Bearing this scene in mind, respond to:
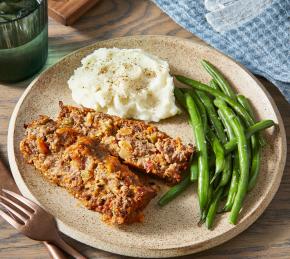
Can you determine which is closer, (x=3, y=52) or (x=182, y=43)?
(x=3, y=52)

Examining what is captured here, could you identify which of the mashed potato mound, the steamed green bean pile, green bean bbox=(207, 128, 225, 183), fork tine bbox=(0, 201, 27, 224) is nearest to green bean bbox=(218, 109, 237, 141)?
the steamed green bean pile

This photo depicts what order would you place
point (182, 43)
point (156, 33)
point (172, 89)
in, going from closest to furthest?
point (172, 89) → point (182, 43) → point (156, 33)

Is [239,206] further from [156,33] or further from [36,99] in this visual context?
[156,33]

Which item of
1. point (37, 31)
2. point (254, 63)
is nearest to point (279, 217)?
point (254, 63)

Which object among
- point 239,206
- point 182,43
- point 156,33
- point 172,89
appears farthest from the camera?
point 156,33

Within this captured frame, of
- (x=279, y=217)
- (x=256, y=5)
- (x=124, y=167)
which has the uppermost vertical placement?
(x=256, y=5)

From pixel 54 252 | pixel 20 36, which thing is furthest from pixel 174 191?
pixel 20 36

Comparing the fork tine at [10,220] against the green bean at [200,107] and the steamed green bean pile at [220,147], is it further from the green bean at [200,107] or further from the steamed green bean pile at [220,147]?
the green bean at [200,107]
